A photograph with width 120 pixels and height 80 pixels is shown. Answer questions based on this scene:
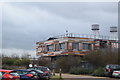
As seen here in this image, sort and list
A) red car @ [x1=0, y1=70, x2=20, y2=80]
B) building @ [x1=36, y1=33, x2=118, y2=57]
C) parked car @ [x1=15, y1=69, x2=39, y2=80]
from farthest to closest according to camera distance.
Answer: building @ [x1=36, y1=33, x2=118, y2=57] < parked car @ [x1=15, y1=69, x2=39, y2=80] < red car @ [x1=0, y1=70, x2=20, y2=80]

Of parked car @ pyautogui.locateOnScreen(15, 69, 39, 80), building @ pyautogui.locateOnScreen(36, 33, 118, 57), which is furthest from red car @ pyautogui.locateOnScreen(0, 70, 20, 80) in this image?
building @ pyautogui.locateOnScreen(36, 33, 118, 57)

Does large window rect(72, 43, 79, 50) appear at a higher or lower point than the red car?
higher

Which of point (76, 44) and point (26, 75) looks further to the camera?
point (76, 44)

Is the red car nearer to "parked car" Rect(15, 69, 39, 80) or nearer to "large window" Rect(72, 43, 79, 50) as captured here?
"parked car" Rect(15, 69, 39, 80)

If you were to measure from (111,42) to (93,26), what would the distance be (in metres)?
7.74

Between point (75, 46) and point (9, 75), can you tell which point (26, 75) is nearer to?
point (9, 75)

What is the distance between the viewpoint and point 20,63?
60.8 meters

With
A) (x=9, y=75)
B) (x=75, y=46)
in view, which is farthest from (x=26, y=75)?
(x=75, y=46)

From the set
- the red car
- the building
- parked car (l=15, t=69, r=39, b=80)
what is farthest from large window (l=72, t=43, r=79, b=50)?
the red car

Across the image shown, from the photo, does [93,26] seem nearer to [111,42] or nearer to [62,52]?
[111,42]

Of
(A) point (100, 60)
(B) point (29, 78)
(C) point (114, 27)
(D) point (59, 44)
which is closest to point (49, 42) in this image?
(D) point (59, 44)

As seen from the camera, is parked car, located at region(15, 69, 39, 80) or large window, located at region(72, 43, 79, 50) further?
large window, located at region(72, 43, 79, 50)

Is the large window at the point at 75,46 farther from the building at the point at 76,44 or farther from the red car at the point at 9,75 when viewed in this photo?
the red car at the point at 9,75

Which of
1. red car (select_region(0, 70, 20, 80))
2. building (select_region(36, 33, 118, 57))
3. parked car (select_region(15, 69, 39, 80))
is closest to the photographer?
red car (select_region(0, 70, 20, 80))
